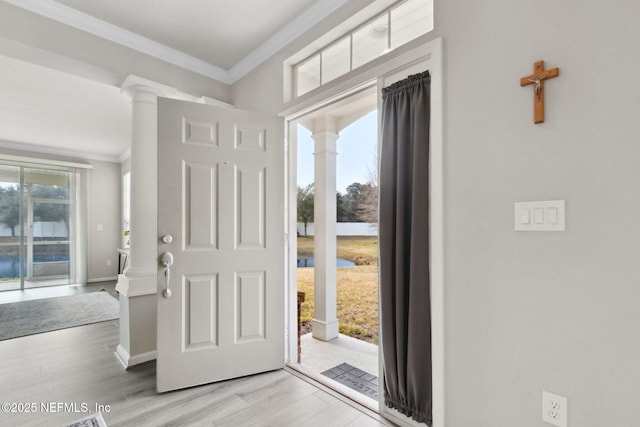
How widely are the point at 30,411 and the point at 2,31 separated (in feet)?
7.91

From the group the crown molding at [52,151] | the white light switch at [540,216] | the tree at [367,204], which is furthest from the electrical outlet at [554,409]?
the crown molding at [52,151]

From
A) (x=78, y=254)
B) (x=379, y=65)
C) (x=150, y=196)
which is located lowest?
(x=78, y=254)

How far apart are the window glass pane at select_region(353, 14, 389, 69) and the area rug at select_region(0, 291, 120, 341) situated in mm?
4120

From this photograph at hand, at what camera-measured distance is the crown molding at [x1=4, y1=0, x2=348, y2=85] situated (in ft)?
7.09

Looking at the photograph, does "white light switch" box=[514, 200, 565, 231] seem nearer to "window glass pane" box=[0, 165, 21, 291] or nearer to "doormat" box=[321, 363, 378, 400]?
"doormat" box=[321, 363, 378, 400]

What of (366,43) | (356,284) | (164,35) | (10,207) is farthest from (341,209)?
(10,207)

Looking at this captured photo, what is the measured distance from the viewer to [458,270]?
1544mm

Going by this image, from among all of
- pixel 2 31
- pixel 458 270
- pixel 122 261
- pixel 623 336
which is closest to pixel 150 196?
pixel 2 31

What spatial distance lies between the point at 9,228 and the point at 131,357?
16.9 feet

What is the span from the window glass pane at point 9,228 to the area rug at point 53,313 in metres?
1.47

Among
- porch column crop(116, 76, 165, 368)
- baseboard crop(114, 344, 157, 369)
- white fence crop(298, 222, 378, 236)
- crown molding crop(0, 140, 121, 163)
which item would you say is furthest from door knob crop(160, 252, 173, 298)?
crown molding crop(0, 140, 121, 163)

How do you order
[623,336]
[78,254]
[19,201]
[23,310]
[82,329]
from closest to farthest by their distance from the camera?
1. [623,336]
2. [82,329]
3. [23,310]
4. [19,201]
5. [78,254]

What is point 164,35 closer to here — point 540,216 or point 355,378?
point 540,216

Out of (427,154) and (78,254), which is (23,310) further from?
(427,154)
